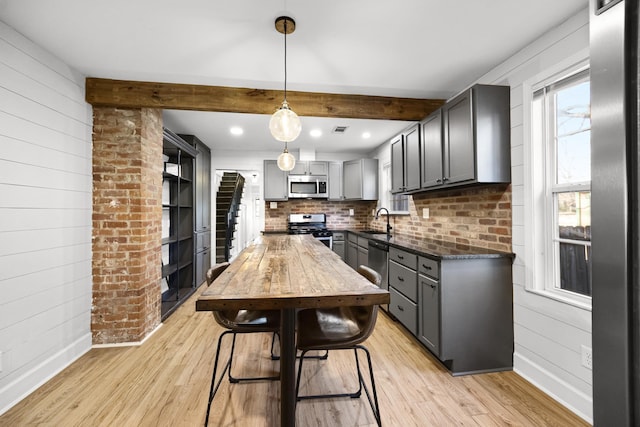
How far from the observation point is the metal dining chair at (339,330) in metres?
1.48

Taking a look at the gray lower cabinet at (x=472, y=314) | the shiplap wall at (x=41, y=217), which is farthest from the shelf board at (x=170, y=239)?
the gray lower cabinet at (x=472, y=314)

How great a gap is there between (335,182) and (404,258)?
2.80 metres

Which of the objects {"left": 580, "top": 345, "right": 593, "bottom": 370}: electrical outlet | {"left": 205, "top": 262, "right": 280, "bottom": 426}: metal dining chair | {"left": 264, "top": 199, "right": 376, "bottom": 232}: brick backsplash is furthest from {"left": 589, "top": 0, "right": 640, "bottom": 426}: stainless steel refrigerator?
{"left": 264, "top": 199, "right": 376, "bottom": 232}: brick backsplash

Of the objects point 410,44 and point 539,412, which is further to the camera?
point 410,44

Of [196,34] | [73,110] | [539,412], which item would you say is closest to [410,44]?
[196,34]

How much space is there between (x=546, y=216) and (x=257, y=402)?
2.36m

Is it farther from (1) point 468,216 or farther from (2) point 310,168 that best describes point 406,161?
(2) point 310,168

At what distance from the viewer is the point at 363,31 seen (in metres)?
1.96

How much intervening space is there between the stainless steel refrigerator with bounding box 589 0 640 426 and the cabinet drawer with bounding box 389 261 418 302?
207 cm

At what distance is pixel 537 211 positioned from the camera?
205 centimetres

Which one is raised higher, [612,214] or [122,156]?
[122,156]

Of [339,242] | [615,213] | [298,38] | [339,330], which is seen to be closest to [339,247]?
[339,242]

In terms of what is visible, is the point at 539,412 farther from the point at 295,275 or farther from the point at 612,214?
the point at 612,214

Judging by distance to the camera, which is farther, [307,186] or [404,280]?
[307,186]
